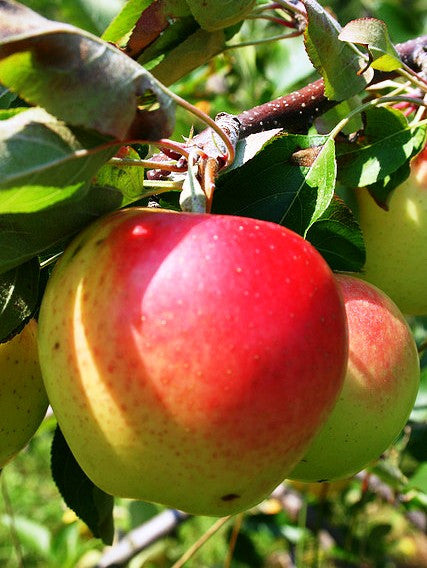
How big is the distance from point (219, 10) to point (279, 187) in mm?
198

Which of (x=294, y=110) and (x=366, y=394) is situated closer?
(x=366, y=394)

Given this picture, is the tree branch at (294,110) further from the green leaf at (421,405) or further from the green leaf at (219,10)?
the green leaf at (421,405)

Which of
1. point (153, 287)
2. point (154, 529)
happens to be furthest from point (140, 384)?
point (154, 529)

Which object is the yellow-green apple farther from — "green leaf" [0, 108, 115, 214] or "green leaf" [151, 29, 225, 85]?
"green leaf" [0, 108, 115, 214]

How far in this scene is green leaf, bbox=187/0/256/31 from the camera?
2.39 feet

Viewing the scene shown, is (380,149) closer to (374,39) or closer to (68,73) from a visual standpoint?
(374,39)

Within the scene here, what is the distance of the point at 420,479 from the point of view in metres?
1.15

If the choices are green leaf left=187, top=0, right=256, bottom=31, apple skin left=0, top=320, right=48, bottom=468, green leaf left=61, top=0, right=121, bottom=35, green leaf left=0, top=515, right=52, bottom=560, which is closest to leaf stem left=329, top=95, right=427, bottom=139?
green leaf left=187, top=0, right=256, bottom=31

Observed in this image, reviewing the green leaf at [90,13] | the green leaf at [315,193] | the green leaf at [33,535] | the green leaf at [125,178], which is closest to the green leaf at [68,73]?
the green leaf at [125,178]

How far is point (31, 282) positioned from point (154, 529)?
802mm

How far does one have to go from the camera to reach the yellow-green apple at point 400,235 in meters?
0.84

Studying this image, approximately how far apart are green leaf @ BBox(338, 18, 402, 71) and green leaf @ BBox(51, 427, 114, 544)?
→ 1.60ft

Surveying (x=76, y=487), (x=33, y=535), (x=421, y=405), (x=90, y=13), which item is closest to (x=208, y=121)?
(x=76, y=487)

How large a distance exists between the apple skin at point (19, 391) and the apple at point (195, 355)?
0.13 meters
